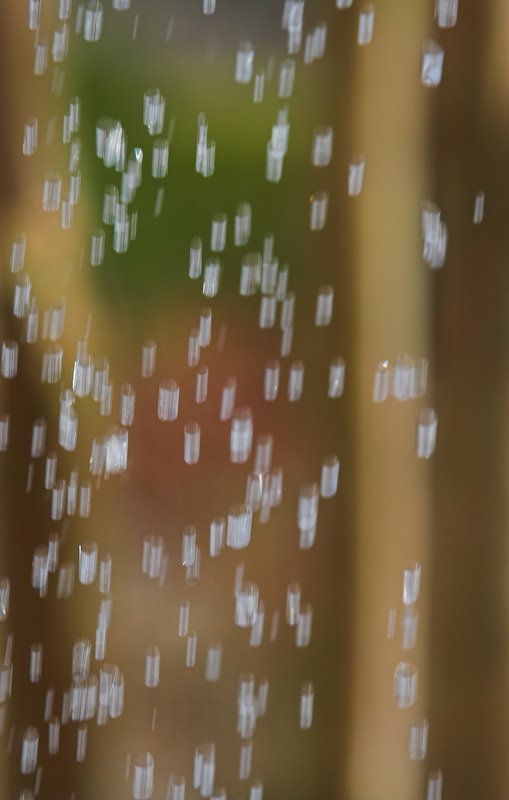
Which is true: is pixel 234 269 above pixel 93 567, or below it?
above

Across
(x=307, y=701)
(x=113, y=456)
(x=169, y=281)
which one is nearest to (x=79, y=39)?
(x=169, y=281)

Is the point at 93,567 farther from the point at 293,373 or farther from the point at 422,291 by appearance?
the point at 422,291

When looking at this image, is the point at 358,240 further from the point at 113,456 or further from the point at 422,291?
the point at 113,456

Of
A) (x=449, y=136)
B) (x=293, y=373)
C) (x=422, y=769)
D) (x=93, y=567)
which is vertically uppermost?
(x=449, y=136)

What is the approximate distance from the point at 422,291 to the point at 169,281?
0.17 metres

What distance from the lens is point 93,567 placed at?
59cm

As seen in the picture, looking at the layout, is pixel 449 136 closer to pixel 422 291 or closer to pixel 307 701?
pixel 422 291

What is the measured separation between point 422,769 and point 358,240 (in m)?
0.36

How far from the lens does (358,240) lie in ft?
1.95

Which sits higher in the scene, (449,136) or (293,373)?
(449,136)

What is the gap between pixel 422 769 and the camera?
1.93 ft

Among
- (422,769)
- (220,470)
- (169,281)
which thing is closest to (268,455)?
(220,470)

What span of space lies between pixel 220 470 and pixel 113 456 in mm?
73

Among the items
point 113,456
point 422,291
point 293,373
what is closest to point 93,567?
Answer: point 113,456
